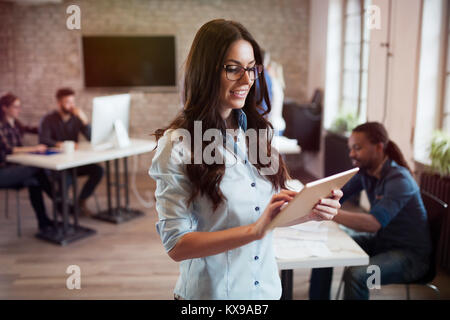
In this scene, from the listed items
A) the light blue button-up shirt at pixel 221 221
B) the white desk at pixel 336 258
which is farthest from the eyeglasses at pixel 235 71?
the white desk at pixel 336 258

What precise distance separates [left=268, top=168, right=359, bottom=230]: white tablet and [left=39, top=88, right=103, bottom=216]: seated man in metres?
3.65

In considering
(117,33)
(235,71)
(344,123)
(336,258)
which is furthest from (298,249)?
(117,33)

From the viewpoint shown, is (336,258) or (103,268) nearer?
(336,258)

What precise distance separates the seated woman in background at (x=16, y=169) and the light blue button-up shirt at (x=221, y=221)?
3134mm

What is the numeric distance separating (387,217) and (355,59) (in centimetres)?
338

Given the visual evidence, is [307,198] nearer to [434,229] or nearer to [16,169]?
[434,229]

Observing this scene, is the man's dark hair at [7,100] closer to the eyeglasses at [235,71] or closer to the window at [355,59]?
the window at [355,59]

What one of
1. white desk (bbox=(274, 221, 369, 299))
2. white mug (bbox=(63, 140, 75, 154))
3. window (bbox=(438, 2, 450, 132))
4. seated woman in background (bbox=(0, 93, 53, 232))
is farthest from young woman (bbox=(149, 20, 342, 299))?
seated woman in background (bbox=(0, 93, 53, 232))

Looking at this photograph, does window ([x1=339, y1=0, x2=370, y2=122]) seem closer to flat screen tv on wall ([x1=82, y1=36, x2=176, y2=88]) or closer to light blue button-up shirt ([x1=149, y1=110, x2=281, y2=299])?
flat screen tv on wall ([x1=82, y1=36, x2=176, y2=88])

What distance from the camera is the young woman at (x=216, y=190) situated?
107 centimetres

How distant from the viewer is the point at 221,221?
1.11m

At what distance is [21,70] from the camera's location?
625cm

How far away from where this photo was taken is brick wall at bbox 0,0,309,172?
241 inches
